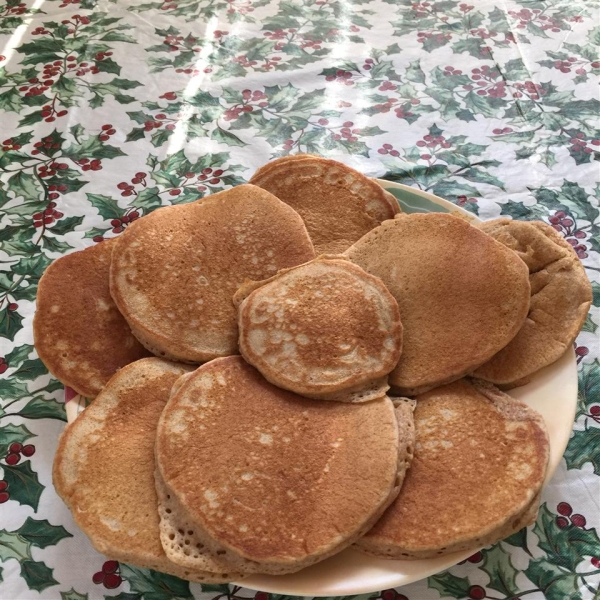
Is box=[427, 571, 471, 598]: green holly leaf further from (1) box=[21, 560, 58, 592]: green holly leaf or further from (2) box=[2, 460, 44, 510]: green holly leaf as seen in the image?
(2) box=[2, 460, 44, 510]: green holly leaf

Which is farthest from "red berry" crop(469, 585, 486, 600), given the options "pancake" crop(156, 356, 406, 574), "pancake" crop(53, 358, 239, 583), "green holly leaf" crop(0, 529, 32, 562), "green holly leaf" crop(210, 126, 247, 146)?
"green holly leaf" crop(210, 126, 247, 146)

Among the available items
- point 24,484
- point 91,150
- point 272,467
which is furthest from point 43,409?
point 91,150

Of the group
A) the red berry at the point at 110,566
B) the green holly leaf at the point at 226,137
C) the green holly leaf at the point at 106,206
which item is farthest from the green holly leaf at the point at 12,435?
the green holly leaf at the point at 226,137

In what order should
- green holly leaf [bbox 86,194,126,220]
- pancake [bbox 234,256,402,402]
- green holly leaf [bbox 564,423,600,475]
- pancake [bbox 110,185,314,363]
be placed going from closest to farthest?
1. pancake [bbox 234,256,402,402]
2. pancake [bbox 110,185,314,363]
3. green holly leaf [bbox 564,423,600,475]
4. green holly leaf [bbox 86,194,126,220]

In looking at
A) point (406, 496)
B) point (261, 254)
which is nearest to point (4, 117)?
point (261, 254)

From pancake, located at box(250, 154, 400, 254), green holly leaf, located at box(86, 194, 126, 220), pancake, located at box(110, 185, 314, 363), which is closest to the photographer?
pancake, located at box(110, 185, 314, 363)

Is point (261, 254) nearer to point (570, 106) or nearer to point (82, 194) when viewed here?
point (82, 194)

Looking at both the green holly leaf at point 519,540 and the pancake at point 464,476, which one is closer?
the pancake at point 464,476

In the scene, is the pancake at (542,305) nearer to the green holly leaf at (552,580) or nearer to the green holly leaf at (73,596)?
the green holly leaf at (552,580)
